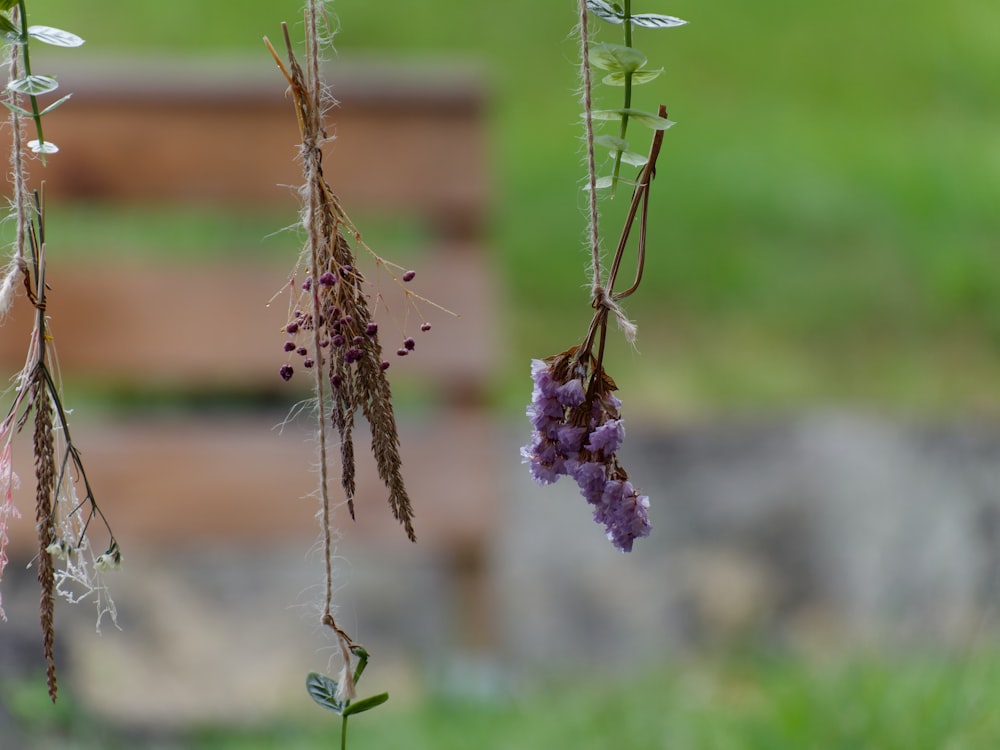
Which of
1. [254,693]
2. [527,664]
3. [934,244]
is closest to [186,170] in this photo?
[254,693]

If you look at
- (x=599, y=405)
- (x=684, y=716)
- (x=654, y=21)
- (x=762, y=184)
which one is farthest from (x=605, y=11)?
(x=762, y=184)

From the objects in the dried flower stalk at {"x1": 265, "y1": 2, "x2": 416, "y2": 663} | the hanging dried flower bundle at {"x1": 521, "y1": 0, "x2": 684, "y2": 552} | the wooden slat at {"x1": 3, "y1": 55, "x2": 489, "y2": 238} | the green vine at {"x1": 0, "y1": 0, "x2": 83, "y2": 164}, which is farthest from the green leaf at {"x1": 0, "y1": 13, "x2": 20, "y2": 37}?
the wooden slat at {"x1": 3, "y1": 55, "x2": 489, "y2": 238}

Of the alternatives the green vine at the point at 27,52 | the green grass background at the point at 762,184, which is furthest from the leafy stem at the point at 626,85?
the green grass background at the point at 762,184

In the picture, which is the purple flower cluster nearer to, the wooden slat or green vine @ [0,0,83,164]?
green vine @ [0,0,83,164]

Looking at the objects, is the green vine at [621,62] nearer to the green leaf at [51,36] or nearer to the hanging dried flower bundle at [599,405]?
the hanging dried flower bundle at [599,405]

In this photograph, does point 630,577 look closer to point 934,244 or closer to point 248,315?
point 248,315

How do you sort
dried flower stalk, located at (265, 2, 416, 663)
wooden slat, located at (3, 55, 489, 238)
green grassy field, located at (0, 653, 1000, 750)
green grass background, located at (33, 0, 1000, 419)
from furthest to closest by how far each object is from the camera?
green grass background, located at (33, 0, 1000, 419) → wooden slat, located at (3, 55, 489, 238) → green grassy field, located at (0, 653, 1000, 750) → dried flower stalk, located at (265, 2, 416, 663)
